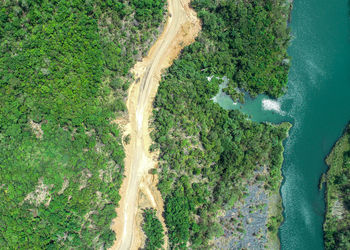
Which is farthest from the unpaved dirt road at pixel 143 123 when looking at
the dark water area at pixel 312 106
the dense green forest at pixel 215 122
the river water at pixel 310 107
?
the dark water area at pixel 312 106

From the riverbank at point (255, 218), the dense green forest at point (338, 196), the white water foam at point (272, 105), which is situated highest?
the white water foam at point (272, 105)

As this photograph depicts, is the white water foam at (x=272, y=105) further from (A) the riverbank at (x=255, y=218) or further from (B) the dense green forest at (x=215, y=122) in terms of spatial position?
(A) the riverbank at (x=255, y=218)

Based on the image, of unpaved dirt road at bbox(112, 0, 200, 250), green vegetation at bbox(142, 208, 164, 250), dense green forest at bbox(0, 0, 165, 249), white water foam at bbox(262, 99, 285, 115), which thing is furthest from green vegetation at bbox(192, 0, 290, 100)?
green vegetation at bbox(142, 208, 164, 250)

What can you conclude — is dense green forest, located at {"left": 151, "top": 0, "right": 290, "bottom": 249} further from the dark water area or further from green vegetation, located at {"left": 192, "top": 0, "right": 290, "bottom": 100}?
the dark water area

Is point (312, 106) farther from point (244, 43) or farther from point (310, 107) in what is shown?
point (244, 43)

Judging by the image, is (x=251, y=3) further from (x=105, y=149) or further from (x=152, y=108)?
(x=105, y=149)

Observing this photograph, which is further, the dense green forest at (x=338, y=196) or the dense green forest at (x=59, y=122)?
the dense green forest at (x=338, y=196)

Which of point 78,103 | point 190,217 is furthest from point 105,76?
point 190,217
